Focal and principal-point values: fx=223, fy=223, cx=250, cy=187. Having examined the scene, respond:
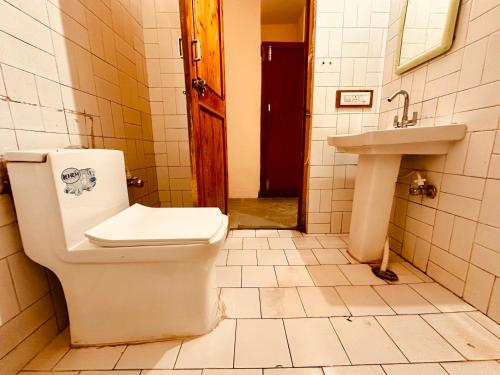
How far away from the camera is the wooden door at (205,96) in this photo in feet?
3.56

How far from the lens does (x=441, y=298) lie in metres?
1.04

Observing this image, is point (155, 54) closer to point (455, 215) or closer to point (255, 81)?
point (255, 81)

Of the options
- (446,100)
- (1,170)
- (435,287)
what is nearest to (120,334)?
(1,170)

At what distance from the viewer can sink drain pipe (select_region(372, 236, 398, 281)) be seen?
3.91 ft

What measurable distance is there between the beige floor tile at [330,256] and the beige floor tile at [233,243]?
1.71ft

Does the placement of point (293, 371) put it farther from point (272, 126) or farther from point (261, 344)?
point (272, 126)

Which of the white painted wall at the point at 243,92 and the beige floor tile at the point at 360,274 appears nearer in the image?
the beige floor tile at the point at 360,274

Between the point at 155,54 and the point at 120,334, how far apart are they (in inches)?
72.0

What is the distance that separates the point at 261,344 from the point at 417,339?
0.58 meters

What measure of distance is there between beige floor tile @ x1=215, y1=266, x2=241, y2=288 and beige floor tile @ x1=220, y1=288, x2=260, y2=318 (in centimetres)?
4

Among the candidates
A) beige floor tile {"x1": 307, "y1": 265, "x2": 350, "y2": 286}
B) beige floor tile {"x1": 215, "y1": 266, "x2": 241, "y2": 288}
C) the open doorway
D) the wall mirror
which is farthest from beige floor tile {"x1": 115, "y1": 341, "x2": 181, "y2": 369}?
the wall mirror

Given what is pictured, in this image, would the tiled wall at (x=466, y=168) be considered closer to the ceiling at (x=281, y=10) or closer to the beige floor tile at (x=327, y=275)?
the beige floor tile at (x=327, y=275)

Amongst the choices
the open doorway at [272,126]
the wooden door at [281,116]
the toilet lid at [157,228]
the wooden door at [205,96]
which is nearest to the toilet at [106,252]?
the toilet lid at [157,228]

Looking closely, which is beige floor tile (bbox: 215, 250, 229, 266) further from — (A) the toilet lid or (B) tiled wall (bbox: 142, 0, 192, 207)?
(B) tiled wall (bbox: 142, 0, 192, 207)
